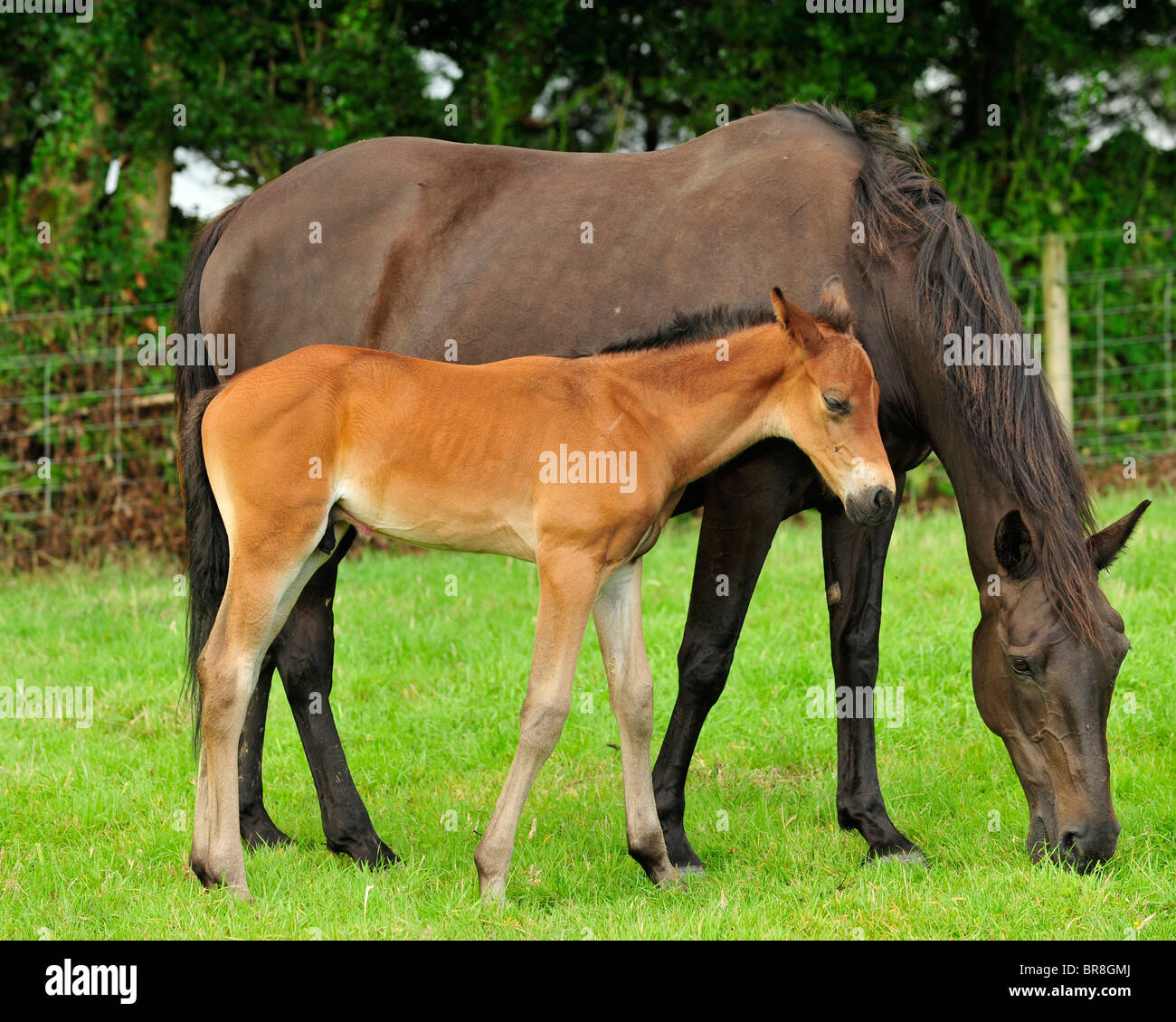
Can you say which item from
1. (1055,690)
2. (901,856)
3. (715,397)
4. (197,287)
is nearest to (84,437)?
(197,287)

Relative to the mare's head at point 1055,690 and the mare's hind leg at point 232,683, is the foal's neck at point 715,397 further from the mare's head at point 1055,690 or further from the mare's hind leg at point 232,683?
the mare's hind leg at point 232,683

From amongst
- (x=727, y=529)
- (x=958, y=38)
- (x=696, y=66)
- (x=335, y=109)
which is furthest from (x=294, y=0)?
(x=727, y=529)

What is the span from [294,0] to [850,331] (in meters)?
8.54

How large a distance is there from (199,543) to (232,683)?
2.93ft

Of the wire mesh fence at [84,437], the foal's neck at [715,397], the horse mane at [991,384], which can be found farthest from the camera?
the wire mesh fence at [84,437]

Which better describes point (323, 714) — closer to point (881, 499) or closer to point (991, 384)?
point (881, 499)

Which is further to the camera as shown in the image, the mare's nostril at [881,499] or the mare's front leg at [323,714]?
the mare's front leg at [323,714]

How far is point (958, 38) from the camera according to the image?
12.4 meters

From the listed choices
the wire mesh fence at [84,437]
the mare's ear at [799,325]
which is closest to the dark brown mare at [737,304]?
the mare's ear at [799,325]

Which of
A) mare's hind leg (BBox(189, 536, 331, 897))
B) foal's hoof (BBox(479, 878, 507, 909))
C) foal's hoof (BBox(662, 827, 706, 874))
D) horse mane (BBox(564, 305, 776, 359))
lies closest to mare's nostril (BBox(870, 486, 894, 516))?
horse mane (BBox(564, 305, 776, 359))

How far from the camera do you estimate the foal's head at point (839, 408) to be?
156 inches

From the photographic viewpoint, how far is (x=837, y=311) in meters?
4.09

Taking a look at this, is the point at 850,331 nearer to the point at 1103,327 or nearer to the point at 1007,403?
the point at 1007,403

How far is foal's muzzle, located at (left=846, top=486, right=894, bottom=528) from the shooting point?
12.9 ft
